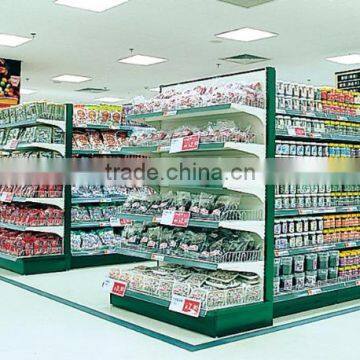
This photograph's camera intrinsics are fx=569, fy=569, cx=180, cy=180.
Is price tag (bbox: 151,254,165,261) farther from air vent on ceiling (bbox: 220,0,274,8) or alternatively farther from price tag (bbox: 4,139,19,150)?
air vent on ceiling (bbox: 220,0,274,8)

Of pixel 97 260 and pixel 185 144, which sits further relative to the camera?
pixel 97 260

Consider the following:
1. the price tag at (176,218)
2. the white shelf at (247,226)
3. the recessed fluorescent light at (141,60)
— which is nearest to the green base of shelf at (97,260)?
the price tag at (176,218)

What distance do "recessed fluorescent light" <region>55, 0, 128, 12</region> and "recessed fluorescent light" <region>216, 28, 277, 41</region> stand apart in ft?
7.50

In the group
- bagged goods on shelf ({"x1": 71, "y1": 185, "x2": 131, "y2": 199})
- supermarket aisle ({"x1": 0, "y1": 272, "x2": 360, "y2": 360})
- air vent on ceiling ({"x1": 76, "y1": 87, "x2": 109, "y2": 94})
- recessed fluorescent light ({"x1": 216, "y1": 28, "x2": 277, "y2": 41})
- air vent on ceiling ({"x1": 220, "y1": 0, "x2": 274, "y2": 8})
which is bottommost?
supermarket aisle ({"x1": 0, "y1": 272, "x2": 360, "y2": 360})

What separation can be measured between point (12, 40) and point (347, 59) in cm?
628

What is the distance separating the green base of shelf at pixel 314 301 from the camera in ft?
15.4

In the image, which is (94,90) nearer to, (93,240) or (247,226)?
(93,240)

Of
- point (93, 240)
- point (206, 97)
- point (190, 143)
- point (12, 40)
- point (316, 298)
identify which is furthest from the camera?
point (12, 40)

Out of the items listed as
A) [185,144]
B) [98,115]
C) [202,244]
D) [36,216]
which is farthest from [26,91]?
[202,244]

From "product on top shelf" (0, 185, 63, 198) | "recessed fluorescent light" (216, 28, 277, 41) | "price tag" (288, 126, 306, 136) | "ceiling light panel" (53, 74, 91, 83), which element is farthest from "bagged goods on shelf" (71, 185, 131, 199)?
"ceiling light panel" (53, 74, 91, 83)

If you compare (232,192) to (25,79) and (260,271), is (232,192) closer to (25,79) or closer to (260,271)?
(260,271)

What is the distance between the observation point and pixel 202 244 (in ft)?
14.4

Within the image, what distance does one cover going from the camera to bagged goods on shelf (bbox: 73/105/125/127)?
7.08 metres

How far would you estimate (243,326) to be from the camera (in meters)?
4.22
